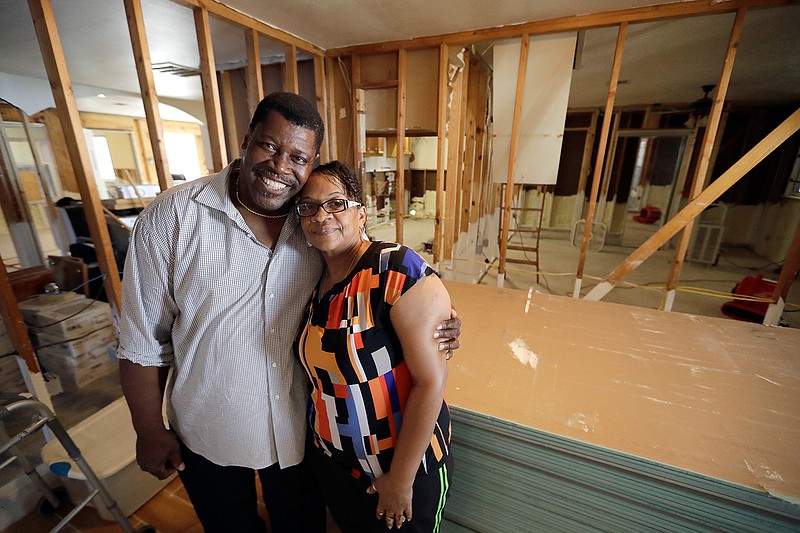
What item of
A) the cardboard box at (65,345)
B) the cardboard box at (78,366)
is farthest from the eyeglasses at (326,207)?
the cardboard box at (78,366)

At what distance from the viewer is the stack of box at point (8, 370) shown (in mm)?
1806

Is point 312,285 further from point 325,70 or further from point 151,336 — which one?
point 325,70

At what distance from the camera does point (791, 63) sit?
3631mm

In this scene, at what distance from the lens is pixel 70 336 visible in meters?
2.66

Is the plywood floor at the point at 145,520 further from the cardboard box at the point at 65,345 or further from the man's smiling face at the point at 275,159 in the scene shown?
the man's smiling face at the point at 275,159

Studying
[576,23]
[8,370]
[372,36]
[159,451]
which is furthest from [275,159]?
[576,23]

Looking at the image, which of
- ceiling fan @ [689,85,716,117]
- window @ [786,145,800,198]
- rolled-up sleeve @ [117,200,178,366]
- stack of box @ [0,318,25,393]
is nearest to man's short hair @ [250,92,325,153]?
rolled-up sleeve @ [117,200,178,366]

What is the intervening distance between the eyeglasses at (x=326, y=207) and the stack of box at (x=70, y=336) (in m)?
2.64

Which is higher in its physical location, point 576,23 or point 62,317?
point 576,23

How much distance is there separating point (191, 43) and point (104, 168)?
20.3 ft

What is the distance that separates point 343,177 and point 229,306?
472 millimetres

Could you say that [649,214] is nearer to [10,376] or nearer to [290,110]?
[290,110]

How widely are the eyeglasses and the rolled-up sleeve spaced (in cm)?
36

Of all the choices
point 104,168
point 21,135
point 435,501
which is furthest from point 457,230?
point 104,168
